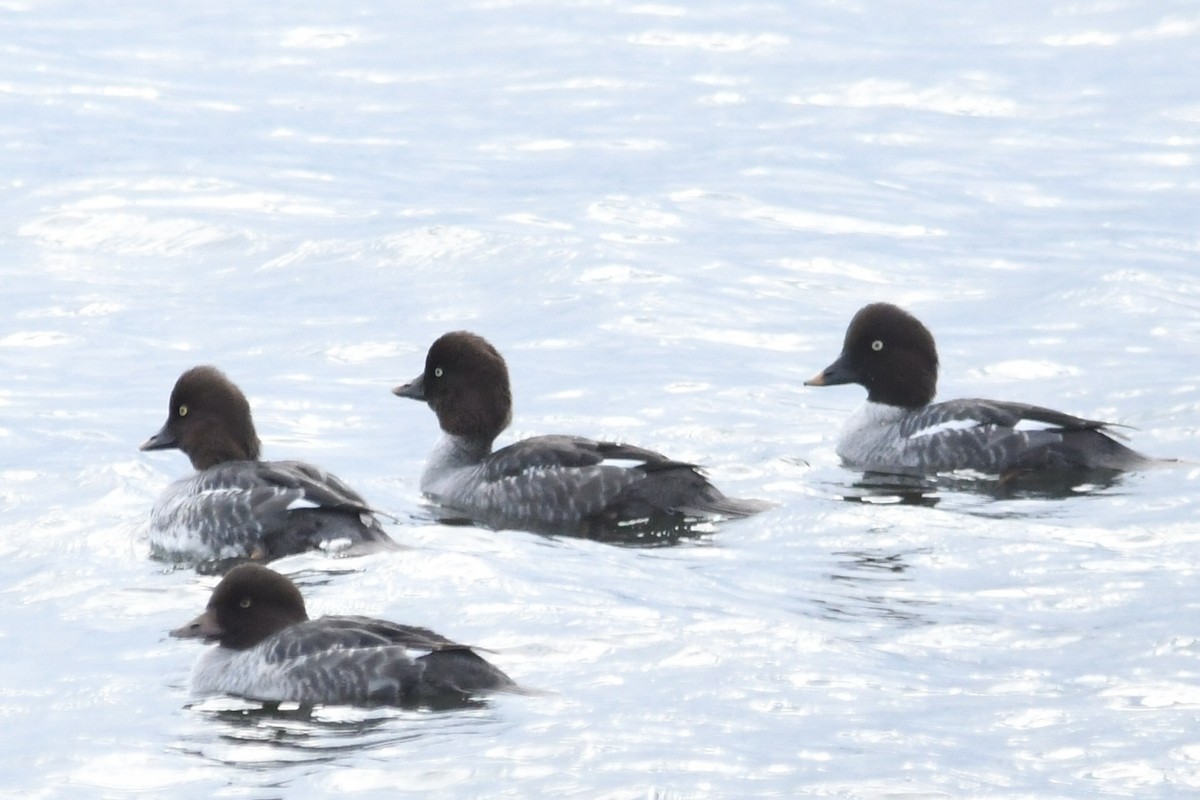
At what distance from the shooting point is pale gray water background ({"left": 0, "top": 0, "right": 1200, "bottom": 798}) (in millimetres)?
9445

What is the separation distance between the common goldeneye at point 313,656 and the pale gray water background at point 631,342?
0.19 meters

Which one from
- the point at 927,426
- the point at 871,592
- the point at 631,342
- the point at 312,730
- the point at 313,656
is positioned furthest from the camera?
the point at 631,342

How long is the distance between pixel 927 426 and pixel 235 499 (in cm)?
494

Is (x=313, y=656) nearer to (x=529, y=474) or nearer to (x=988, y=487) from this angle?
(x=529, y=474)

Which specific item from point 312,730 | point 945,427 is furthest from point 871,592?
point 312,730

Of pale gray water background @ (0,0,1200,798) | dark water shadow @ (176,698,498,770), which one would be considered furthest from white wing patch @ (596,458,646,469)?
dark water shadow @ (176,698,498,770)

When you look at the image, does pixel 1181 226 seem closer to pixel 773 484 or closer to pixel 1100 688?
pixel 773 484

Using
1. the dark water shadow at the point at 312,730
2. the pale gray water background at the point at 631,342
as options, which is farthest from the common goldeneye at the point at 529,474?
the dark water shadow at the point at 312,730

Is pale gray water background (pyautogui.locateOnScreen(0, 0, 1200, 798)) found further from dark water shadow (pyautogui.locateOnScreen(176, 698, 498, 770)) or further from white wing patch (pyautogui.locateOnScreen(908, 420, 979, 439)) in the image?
white wing patch (pyautogui.locateOnScreen(908, 420, 979, 439))

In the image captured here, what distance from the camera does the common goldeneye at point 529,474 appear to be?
13.3 m

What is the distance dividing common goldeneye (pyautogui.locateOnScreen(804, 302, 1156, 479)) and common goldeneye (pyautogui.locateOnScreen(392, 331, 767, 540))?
6.04ft

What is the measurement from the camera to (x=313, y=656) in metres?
9.85

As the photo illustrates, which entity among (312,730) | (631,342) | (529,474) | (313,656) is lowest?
(312,730)

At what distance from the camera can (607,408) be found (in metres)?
17.0
